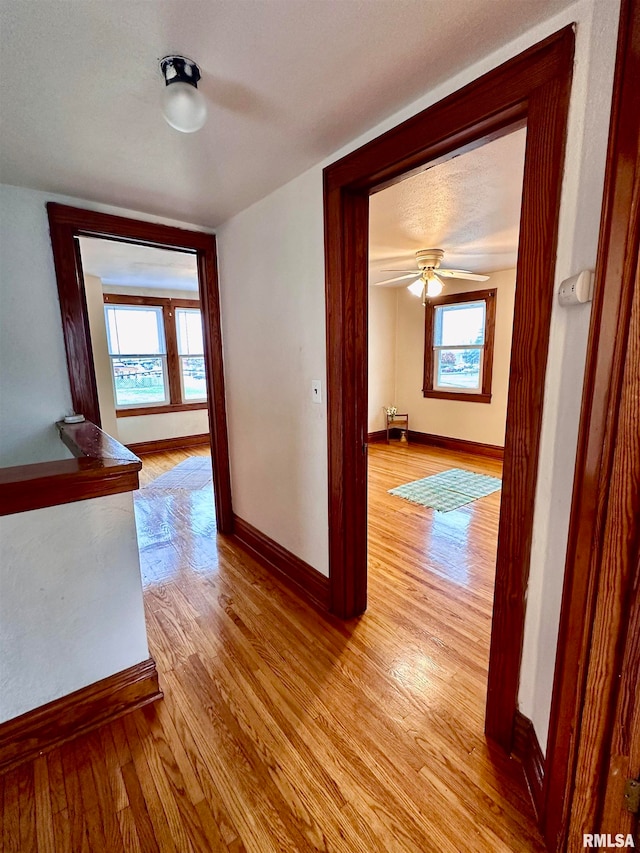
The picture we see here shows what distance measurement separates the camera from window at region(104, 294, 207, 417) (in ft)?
18.0

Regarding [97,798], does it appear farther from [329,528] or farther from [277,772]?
[329,528]

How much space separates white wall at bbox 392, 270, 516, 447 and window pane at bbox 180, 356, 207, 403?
3188mm

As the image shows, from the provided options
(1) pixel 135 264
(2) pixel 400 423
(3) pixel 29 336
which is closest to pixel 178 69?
(3) pixel 29 336

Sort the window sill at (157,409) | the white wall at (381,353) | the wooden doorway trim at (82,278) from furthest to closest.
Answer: the white wall at (381,353), the window sill at (157,409), the wooden doorway trim at (82,278)

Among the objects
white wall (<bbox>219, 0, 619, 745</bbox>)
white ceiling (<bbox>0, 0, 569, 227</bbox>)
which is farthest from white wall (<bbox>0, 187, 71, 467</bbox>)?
white wall (<bbox>219, 0, 619, 745</bbox>)

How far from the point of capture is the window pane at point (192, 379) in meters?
6.02

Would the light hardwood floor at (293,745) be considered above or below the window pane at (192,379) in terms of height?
below

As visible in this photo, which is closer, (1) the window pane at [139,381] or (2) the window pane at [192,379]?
(1) the window pane at [139,381]

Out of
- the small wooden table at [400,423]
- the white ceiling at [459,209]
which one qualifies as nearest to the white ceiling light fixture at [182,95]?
the white ceiling at [459,209]

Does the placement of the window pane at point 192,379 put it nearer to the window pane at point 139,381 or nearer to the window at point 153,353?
the window at point 153,353

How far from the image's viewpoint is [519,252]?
3.85 ft

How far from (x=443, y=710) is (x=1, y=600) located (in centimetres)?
169

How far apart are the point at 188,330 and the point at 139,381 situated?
42.8 inches

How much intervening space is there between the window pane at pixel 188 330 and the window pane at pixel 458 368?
370cm
